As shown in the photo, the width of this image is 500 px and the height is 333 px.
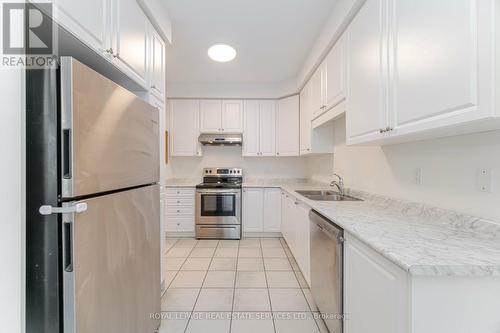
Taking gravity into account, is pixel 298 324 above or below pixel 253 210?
below

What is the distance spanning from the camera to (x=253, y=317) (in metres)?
1.88

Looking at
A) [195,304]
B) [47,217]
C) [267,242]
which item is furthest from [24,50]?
[267,242]

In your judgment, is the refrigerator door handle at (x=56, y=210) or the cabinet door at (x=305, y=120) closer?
the refrigerator door handle at (x=56, y=210)

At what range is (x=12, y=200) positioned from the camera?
2.75 feet

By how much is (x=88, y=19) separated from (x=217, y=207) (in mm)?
3064

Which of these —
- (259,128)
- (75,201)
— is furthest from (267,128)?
(75,201)

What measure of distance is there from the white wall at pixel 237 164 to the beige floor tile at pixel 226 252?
4.93ft

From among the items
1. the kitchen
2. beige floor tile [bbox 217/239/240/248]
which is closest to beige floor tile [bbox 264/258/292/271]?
the kitchen

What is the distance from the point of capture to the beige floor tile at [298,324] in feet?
5.74

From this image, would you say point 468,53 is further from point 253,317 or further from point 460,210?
point 253,317

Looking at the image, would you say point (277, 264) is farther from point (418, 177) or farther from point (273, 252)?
point (418, 177)

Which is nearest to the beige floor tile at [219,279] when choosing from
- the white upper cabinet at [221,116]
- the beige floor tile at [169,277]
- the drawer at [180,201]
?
the beige floor tile at [169,277]

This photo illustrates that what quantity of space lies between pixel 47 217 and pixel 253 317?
1669 mm

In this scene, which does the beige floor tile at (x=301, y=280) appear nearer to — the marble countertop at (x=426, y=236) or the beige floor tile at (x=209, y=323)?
the beige floor tile at (x=209, y=323)
